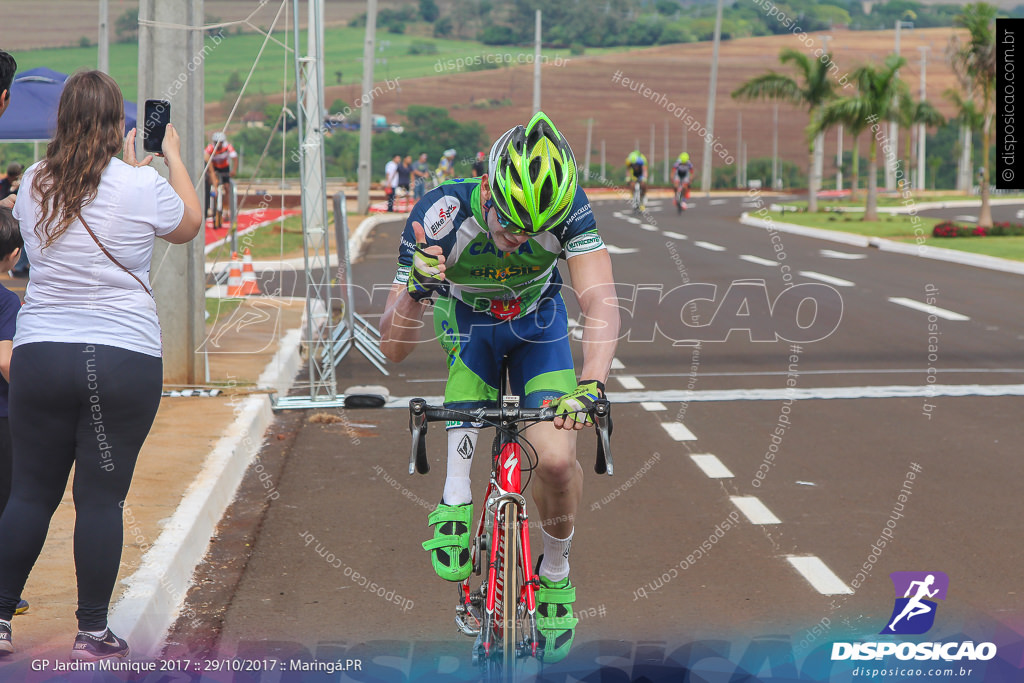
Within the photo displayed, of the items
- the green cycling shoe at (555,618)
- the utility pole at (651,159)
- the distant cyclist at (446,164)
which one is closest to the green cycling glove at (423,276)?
the green cycling shoe at (555,618)

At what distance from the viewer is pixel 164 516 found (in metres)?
6.33

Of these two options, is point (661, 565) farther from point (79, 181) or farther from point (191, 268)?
point (191, 268)

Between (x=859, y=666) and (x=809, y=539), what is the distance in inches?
66.6

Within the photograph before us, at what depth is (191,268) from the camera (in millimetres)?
9891

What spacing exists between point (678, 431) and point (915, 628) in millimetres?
4103

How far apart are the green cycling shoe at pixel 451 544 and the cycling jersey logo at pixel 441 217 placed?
39.0 inches

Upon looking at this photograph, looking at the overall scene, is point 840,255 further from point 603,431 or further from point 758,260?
point 603,431

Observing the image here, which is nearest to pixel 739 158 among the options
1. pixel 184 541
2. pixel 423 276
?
pixel 184 541

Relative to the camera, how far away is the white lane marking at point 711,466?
7.77 metres

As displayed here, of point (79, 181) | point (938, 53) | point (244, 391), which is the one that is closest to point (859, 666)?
point (79, 181)

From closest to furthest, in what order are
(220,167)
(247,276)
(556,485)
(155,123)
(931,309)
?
1. (556,485)
2. (155,123)
3. (247,276)
4. (931,309)
5. (220,167)

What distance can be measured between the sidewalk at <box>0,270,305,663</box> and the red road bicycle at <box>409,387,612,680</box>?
58.5 inches

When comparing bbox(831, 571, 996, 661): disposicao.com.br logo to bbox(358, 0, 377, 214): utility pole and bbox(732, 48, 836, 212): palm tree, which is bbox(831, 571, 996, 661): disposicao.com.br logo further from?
bbox(732, 48, 836, 212): palm tree

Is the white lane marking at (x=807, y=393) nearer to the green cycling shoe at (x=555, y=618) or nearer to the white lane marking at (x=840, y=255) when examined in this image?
the green cycling shoe at (x=555, y=618)
